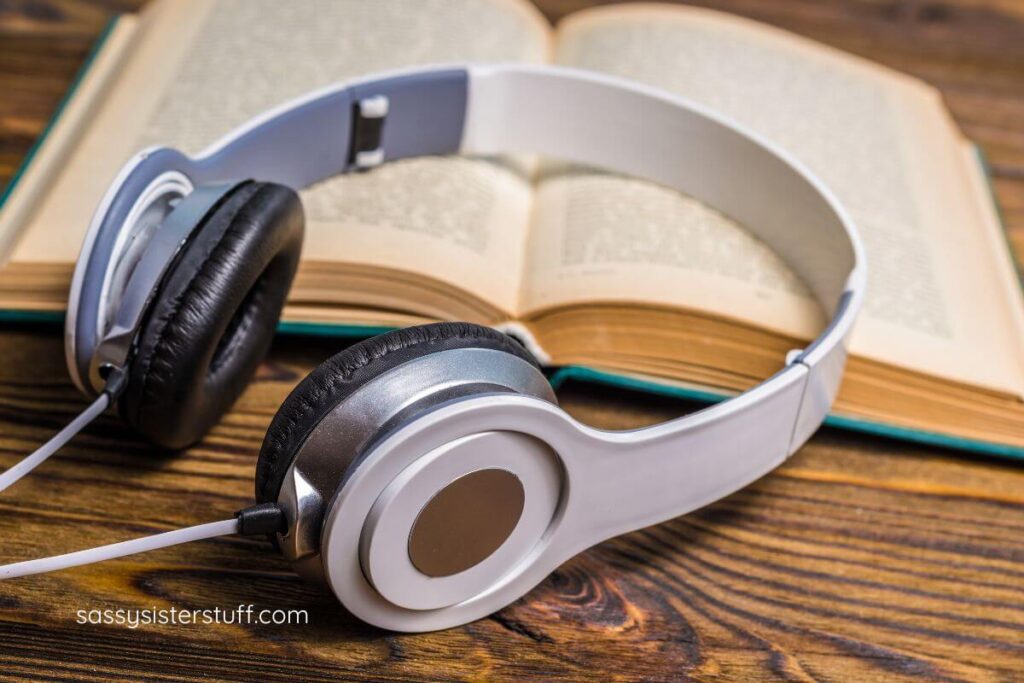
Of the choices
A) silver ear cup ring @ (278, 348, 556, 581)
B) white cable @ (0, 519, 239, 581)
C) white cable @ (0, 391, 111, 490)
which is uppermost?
silver ear cup ring @ (278, 348, 556, 581)

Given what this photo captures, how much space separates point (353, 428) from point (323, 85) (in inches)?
26.8

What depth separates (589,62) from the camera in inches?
53.7

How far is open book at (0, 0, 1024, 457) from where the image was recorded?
0.99 meters

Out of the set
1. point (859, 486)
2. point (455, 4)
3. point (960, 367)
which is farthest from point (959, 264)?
point (455, 4)

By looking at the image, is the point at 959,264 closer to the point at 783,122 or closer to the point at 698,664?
the point at 783,122

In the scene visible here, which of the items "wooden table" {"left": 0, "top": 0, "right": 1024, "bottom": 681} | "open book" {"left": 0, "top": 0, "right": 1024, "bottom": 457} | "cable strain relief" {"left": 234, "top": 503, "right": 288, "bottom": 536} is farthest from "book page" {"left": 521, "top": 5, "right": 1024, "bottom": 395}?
"cable strain relief" {"left": 234, "top": 503, "right": 288, "bottom": 536}

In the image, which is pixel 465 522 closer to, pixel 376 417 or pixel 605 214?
pixel 376 417

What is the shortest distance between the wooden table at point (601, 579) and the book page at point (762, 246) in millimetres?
105

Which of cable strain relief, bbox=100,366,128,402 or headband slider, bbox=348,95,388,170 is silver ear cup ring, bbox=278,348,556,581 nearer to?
cable strain relief, bbox=100,366,128,402

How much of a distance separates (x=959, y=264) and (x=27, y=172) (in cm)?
95

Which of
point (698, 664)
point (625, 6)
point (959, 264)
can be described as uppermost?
point (625, 6)

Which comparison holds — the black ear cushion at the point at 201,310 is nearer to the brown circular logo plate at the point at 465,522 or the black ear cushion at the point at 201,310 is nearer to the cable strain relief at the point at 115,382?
the cable strain relief at the point at 115,382

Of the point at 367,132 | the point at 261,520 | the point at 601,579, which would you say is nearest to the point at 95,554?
the point at 261,520

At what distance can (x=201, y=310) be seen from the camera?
Result: 76cm
